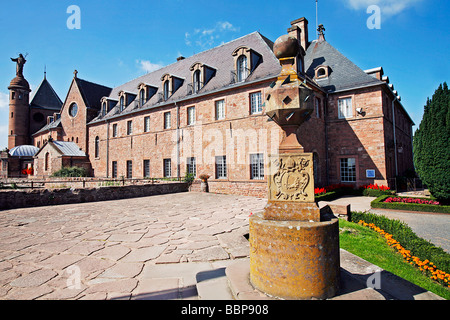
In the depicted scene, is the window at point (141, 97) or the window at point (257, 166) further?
the window at point (141, 97)

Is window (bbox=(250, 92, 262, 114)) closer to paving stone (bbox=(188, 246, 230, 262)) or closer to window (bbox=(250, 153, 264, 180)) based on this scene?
window (bbox=(250, 153, 264, 180))

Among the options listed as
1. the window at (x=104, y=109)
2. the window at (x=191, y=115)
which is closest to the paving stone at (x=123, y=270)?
the window at (x=191, y=115)

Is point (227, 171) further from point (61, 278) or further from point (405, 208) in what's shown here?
point (61, 278)

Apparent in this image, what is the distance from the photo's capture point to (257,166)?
51.5 feet

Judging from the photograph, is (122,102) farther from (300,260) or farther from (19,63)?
(19,63)

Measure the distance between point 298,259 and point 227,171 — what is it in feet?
46.8

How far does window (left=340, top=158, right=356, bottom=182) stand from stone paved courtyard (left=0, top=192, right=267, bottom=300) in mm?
13834

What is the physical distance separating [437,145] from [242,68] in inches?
476

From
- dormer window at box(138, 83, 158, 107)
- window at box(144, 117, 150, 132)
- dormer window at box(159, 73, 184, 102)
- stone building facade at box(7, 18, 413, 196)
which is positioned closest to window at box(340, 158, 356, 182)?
stone building facade at box(7, 18, 413, 196)

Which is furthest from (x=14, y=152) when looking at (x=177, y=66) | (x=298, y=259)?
(x=298, y=259)

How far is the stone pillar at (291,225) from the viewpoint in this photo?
2.60 m

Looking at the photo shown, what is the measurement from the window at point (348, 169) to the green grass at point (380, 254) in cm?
1196

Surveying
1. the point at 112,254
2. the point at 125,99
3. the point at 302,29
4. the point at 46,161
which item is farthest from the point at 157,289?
the point at 46,161

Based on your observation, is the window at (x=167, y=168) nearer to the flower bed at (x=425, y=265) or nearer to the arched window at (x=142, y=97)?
the arched window at (x=142, y=97)
